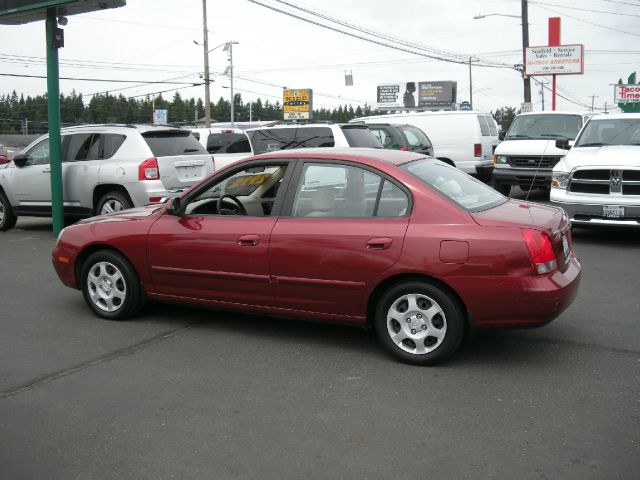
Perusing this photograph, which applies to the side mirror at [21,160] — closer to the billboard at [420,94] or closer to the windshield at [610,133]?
the windshield at [610,133]

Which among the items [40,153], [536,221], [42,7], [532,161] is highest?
[42,7]

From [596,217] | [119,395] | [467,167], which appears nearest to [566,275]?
[119,395]

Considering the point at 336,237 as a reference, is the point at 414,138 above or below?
above

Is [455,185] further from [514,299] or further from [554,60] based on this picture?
[554,60]

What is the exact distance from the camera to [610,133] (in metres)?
11.1

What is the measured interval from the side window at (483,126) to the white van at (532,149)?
2.53m

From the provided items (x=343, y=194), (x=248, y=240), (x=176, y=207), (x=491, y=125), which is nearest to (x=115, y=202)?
(x=176, y=207)

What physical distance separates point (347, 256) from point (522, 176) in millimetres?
10459

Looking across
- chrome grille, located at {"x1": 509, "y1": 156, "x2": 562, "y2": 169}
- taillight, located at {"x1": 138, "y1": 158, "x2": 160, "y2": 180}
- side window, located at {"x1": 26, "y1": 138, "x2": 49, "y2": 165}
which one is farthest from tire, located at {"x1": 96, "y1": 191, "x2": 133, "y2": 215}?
chrome grille, located at {"x1": 509, "y1": 156, "x2": 562, "y2": 169}

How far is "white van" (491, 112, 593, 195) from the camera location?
14.6m

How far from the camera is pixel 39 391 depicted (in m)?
4.57

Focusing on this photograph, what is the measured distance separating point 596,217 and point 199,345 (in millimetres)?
6800

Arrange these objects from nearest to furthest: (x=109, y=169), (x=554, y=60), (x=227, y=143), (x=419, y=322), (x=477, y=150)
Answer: (x=419, y=322)
(x=109, y=169)
(x=227, y=143)
(x=477, y=150)
(x=554, y=60)

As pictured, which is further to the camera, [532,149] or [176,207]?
[532,149]
